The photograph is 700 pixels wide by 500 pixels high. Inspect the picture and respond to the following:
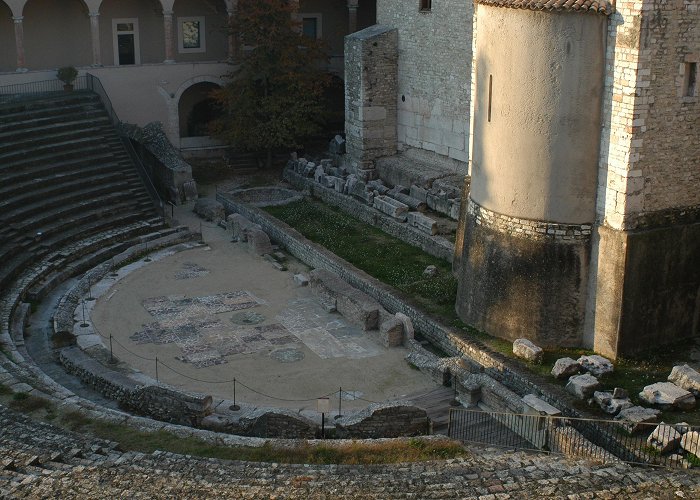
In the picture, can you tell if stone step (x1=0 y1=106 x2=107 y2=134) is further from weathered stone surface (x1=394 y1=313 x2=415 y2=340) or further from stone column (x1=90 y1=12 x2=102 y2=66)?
weathered stone surface (x1=394 y1=313 x2=415 y2=340)

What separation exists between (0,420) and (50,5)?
21.6 meters

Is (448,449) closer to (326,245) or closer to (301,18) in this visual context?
(326,245)

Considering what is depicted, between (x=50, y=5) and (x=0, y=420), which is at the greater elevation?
(x=50, y=5)

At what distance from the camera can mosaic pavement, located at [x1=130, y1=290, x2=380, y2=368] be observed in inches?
782

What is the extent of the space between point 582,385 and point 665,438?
2.14 meters

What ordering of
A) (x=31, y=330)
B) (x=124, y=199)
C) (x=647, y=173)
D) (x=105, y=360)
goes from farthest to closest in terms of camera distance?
(x=124, y=199)
(x=31, y=330)
(x=105, y=360)
(x=647, y=173)

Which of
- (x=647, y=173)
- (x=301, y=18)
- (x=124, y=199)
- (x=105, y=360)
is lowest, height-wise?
(x=105, y=360)

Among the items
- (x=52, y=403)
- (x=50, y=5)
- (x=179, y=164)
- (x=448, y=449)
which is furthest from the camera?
(x=50, y=5)

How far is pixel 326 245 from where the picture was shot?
25.5 meters

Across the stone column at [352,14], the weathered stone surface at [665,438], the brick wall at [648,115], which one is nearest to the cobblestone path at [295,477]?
the weathered stone surface at [665,438]

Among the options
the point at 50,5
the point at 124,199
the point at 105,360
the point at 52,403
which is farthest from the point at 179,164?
the point at 52,403

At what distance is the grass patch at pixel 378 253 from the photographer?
21641 mm

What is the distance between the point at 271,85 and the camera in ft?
107

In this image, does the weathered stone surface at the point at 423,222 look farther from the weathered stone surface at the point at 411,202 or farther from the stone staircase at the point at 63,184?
the stone staircase at the point at 63,184
